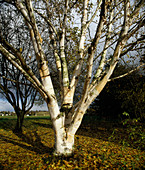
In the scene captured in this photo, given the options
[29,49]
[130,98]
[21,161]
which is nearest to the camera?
[21,161]

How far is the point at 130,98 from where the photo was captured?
10117 millimetres

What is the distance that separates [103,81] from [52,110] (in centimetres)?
163

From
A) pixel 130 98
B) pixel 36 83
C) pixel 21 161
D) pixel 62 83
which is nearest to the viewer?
pixel 36 83

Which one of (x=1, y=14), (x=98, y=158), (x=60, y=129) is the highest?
(x=1, y=14)

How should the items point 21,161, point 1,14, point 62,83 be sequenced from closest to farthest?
point 21,161
point 62,83
point 1,14

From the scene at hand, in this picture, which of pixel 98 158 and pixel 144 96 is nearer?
pixel 98 158

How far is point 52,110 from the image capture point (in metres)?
3.55

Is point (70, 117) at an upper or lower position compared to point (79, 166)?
upper

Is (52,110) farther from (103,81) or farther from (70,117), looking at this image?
(103,81)

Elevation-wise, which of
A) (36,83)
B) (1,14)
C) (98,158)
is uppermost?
(1,14)

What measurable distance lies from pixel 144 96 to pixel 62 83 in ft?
26.5

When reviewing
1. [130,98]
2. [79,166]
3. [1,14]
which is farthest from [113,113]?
[1,14]

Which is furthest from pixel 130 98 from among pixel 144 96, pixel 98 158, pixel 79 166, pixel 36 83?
pixel 36 83

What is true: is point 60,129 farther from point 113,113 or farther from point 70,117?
point 113,113
